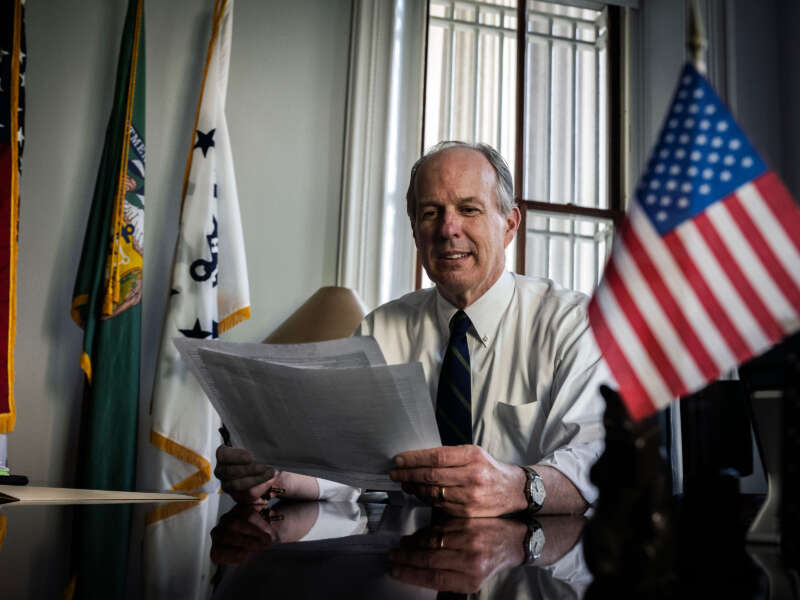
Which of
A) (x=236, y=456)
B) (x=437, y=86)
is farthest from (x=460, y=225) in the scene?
(x=437, y=86)

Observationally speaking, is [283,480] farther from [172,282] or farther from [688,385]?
[172,282]

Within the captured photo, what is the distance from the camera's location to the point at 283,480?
5.14 ft

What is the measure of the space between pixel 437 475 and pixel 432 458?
0.03 m

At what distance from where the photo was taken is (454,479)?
3.99ft

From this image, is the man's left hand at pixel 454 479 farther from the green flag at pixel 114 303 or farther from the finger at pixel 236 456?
the green flag at pixel 114 303

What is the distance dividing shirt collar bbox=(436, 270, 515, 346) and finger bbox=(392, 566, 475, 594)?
135 cm

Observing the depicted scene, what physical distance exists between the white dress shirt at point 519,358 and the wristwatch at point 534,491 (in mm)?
233

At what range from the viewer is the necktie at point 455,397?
1758 millimetres

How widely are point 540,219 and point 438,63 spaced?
3.48 ft

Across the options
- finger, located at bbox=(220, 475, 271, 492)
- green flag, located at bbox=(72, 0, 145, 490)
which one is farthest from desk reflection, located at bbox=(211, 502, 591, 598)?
green flag, located at bbox=(72, 0, 145, 490)

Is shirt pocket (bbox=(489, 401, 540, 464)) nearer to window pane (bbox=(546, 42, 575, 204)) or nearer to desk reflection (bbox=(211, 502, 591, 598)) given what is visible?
desk reflection (bbox=(211, 502, 591, 598))

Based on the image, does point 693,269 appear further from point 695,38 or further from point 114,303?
point 114,303

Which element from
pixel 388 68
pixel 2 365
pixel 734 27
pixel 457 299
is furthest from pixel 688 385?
pixel 734 27

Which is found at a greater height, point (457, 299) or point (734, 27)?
point (734, 27)
